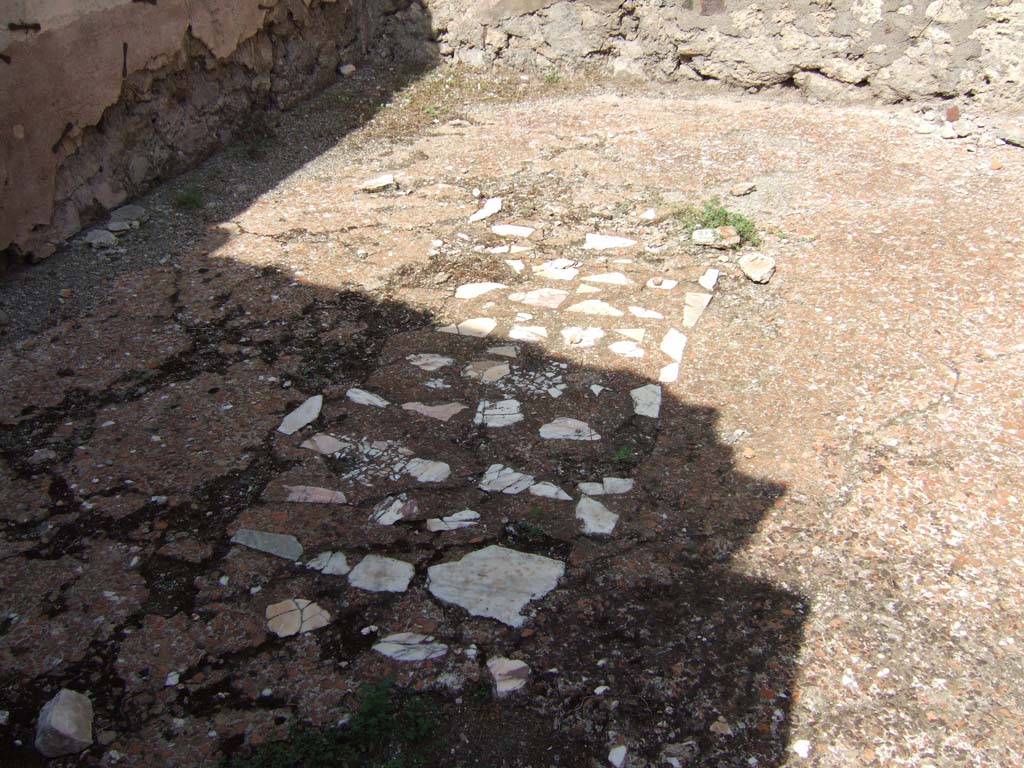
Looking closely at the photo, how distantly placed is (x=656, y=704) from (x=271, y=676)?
0.94 meters

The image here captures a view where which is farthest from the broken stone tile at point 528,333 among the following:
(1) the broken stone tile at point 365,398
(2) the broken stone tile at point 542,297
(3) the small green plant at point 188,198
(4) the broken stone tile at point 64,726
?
(3) the small green plant at point 188,198

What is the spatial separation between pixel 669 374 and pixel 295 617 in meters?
1.69

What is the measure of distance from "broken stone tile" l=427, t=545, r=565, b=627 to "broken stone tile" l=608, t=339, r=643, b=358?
3.94ft

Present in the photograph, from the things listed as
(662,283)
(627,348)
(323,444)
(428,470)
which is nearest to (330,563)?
(428,470)

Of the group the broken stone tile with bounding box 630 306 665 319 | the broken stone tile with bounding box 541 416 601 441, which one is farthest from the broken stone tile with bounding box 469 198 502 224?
the broken stone tile with bounding box 541 416 601 441

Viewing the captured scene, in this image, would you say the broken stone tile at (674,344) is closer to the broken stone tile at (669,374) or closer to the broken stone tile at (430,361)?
the broken stone tile at (669,374)

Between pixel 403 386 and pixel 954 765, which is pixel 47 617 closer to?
pixel 403 386

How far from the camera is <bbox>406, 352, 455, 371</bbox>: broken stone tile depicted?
333 centimetres

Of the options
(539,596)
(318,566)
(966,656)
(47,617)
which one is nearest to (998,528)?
(966,656)

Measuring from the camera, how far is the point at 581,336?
350cm

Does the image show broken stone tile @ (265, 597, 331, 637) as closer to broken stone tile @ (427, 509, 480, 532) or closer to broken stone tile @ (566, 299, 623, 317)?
broken stone tile @ (427, 509, 480, 532)

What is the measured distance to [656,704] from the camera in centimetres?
198

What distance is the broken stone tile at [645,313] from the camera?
361 centimetres

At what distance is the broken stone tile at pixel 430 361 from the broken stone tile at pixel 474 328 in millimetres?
195
